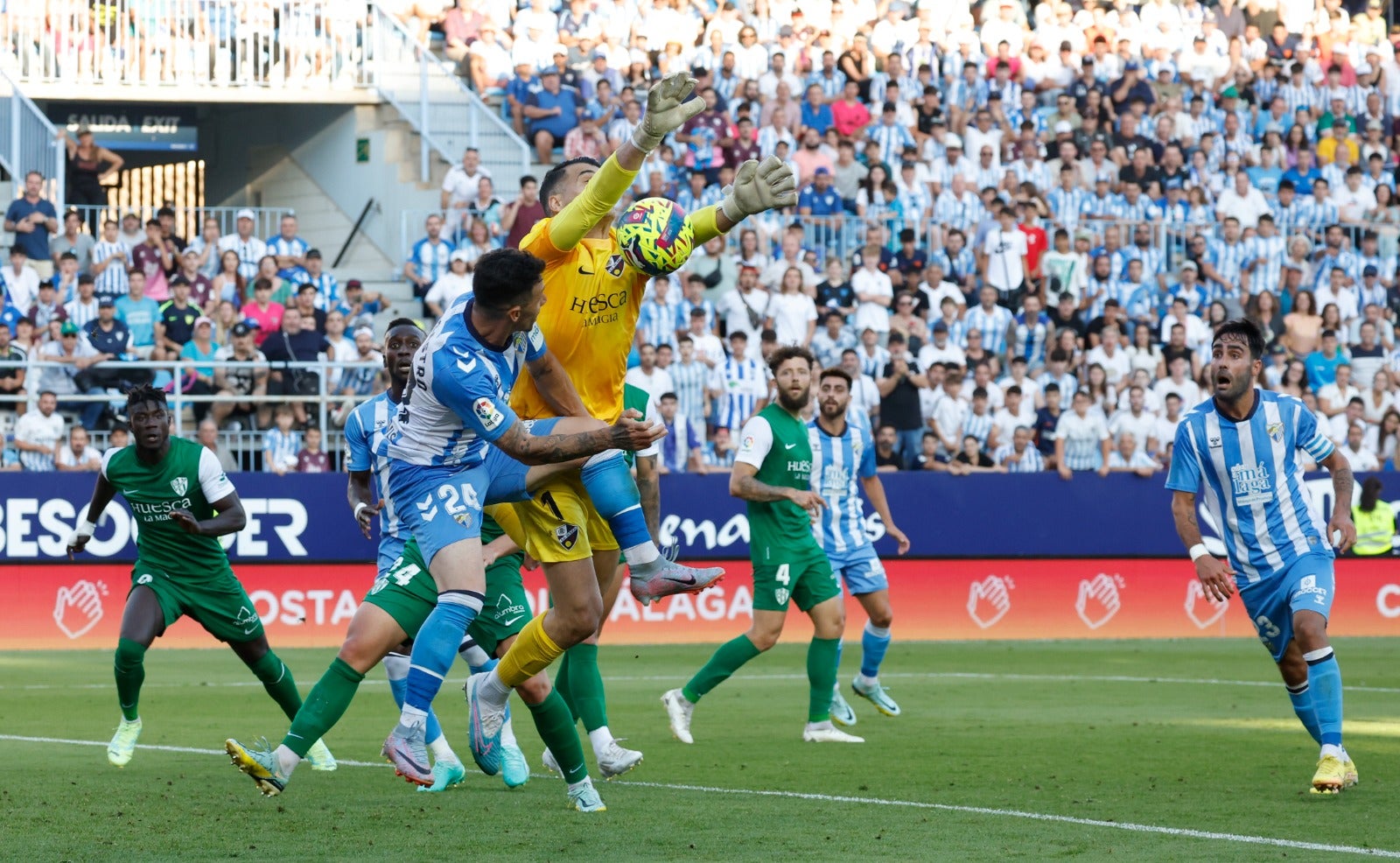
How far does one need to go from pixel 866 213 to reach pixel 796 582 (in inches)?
553

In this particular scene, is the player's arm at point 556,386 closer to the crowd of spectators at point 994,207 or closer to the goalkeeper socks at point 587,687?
the goalkeeper socks at point 587,687

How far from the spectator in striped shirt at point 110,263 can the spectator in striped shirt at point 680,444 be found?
610cm

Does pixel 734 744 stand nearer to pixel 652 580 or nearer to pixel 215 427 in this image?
pixel 652 580

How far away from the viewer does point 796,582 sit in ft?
41.3

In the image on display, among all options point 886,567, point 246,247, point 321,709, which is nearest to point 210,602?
point 321,709

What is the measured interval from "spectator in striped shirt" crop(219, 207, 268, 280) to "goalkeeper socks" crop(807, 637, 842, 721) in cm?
1259

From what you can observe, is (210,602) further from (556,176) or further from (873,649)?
(873,649)

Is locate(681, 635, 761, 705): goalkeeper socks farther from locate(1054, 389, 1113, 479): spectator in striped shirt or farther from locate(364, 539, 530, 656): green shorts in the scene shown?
locate(1054, 389, 1113, 479): spectator in striped shirt

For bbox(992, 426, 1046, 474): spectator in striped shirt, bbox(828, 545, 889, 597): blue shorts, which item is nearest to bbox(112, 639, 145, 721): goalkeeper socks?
bbox(828, 545, 889, 597): blue shorts

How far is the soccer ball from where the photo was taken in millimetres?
8906

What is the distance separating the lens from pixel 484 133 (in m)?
27.1

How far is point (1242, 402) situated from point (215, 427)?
13.2 metres

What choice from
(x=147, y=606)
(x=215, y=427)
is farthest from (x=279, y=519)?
(x=147, y=606)

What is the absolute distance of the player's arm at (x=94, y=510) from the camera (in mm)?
11195
